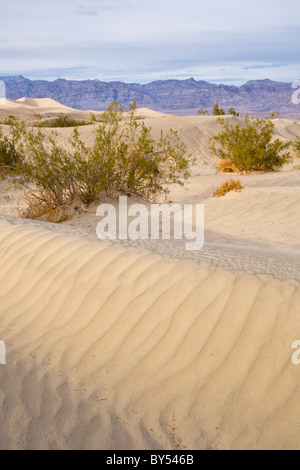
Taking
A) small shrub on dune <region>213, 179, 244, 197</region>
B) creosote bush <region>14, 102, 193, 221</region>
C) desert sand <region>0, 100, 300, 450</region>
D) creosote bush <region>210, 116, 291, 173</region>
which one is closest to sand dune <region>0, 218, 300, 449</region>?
desert sand <region>0, 100, 300, 450</region>

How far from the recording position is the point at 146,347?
8.20 ft

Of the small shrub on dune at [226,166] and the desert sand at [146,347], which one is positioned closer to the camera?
the desert sand at [146,347]

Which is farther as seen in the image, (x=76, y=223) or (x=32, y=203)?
(x=32, y=203)

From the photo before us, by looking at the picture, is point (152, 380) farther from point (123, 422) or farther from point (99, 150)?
point (99, 150)

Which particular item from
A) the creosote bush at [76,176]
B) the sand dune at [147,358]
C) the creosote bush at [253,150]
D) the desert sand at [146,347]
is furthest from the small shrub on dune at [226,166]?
the sand dune at [147,358]

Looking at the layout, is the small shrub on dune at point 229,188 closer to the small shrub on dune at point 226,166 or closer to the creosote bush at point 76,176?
the creosote bush at point 76,176

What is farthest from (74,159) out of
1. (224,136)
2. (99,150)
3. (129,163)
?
(224,136)

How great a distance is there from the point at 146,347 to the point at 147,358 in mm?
86

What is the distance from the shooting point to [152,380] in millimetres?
2287

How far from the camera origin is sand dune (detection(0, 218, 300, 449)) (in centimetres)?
197

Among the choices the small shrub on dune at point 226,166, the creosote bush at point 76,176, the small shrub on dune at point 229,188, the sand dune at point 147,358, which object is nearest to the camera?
the sand dune at point 147,358

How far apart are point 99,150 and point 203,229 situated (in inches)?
123

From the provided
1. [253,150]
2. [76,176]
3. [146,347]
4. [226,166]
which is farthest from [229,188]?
[146,347]

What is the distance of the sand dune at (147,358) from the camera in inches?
77.4
